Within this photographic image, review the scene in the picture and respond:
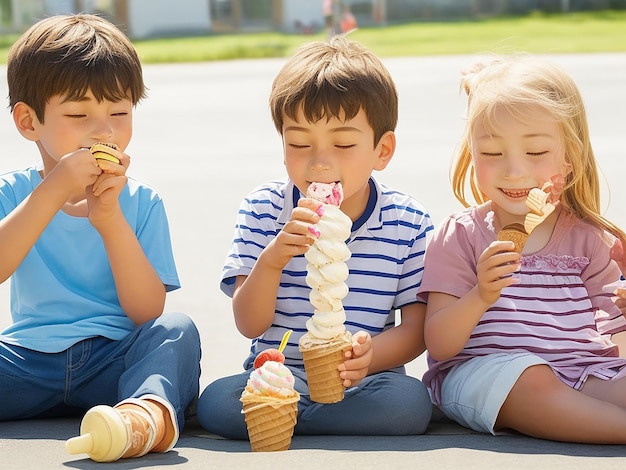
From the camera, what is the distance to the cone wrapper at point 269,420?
289 cm

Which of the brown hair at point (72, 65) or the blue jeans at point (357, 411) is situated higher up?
the brown hair at point (72, 65)

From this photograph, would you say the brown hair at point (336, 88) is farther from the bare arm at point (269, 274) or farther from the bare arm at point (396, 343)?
the bare arm at point (396, 343)

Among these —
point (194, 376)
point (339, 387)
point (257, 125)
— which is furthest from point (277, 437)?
point (257, 125)

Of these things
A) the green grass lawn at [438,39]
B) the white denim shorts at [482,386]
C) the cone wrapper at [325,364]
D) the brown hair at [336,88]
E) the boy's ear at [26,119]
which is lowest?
the green grass lawn at [438,39]

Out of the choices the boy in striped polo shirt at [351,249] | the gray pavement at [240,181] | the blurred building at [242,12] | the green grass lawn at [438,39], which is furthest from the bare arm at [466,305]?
the blurred building at [242,12]

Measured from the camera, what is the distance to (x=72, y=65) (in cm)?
341

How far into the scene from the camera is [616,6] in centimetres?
3600

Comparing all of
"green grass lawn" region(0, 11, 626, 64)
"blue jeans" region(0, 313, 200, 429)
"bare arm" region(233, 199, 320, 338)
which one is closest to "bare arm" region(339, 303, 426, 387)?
"bare arm" region(233, 199, 320, 338)

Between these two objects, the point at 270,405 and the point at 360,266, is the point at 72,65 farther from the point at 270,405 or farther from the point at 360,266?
the point at 270,405

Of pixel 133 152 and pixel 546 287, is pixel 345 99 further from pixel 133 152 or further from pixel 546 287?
pixel 133 152

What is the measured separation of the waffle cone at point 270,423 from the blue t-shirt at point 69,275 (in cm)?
71

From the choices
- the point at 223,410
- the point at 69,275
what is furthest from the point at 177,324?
the point at 69,275

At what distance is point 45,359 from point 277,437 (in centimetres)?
88

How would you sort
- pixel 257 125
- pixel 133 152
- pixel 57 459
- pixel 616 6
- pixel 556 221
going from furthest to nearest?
pixel 616 6 → pixel 257 125 → pixel 133 152 → pixel 556 221 → pixel 57 459
